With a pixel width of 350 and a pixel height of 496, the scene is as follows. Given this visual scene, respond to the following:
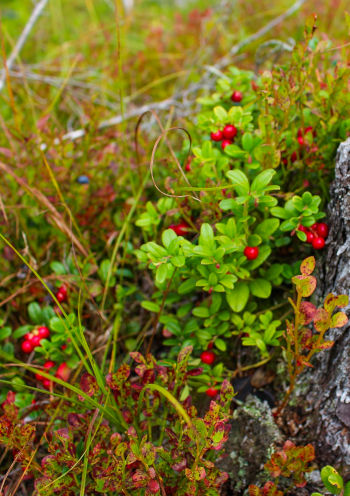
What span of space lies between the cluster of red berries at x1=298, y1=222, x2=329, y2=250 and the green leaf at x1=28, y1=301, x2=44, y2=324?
1344mm

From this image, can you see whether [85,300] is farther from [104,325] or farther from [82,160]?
[82,160]

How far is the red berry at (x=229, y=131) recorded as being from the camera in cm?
201

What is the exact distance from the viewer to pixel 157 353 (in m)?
2.22

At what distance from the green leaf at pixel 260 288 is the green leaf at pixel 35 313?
108 centimetres

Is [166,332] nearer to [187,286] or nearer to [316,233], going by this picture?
[187,286]

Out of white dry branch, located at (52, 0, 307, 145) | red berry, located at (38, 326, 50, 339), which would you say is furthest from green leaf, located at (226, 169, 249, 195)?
white dry branch, located at (52, 0, 307, 145)

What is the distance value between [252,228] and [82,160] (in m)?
1.23

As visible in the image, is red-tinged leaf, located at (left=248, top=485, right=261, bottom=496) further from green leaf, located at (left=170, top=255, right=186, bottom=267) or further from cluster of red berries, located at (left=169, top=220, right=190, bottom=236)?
cluster of red berries, located at (left=169, top=220, right=190, bottom=236)

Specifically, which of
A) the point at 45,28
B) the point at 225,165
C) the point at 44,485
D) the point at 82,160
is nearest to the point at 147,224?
the point at 225,165

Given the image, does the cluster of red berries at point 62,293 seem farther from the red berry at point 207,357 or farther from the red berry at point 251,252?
the red berry at point 251,252

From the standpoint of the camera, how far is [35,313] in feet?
7.06

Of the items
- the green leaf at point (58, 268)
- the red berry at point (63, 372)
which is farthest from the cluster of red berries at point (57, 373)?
the green leaf at point (58, 268)

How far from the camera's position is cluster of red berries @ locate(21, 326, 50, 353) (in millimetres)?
2040

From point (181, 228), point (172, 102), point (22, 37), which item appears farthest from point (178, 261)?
point (22, 37)
